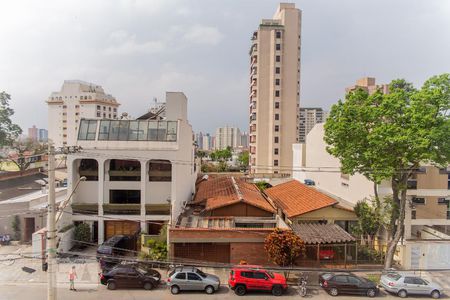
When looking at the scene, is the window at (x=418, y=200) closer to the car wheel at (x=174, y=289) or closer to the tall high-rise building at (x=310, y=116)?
the car wheel at (x=174, y=289)

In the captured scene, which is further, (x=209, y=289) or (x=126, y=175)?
(x=126, y=175)

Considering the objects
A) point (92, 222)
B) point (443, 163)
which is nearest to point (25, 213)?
point (92, 222)

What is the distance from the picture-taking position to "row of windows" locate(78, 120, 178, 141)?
24.2 meters

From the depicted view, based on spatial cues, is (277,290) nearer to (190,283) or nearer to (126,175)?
(190,283)

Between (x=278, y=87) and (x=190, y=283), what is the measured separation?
4567 cm

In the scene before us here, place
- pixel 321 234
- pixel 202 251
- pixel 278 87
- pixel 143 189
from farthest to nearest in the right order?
pixel 278 87
pixel 143 189
pixel 321 234
pixel 202 251

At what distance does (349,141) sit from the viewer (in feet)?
64.4

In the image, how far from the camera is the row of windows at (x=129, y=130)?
2420 centimetres

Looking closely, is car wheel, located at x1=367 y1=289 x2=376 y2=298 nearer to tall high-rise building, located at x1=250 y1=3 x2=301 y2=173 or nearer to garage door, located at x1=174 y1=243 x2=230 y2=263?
garage door, located at x1=174 y1=243 x2=230 y2=263

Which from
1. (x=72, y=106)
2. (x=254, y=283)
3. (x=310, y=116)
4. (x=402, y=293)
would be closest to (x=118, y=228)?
(x=254, y=283)

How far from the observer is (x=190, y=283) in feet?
55.1

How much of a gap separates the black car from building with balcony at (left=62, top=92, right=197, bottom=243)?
1701 millimetres

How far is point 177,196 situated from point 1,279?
11.8m

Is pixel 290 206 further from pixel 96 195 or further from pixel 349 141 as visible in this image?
pixel 96 195
